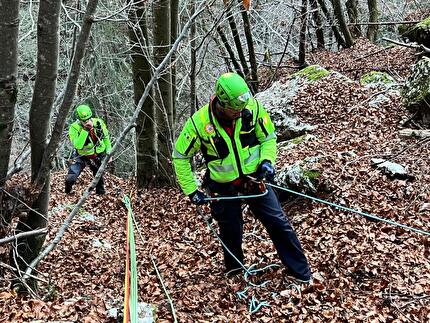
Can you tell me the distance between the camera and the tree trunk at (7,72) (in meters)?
4.07

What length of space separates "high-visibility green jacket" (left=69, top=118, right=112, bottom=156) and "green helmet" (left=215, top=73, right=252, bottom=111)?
21.7ft

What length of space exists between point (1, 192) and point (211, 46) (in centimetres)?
1410

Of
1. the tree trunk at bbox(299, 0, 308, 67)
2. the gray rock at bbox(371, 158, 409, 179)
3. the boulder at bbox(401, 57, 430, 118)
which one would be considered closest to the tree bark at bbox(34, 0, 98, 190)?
the gray rock at bbox(371, 158, 409, 179)

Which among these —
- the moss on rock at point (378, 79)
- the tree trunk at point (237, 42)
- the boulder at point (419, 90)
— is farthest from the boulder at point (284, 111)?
the tree trunk at point (237, 42)

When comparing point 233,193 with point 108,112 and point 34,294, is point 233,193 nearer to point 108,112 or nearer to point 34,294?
point 34,294

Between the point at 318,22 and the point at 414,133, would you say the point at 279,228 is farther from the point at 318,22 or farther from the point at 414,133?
the point at 318,22

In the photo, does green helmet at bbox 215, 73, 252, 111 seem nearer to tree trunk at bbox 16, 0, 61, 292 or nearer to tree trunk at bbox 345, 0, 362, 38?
tree trunk at bbox 16, 0, 61, 292

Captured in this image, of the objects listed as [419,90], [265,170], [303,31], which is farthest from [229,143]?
[303,31]

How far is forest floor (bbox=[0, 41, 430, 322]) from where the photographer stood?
16.2 feet

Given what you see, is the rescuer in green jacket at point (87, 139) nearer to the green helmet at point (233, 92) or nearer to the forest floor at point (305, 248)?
the forest floor at point (305, 248)

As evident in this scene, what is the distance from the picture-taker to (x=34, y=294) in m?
5.08

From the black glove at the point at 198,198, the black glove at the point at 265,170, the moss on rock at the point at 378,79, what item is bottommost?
the black glove at the point at 198,198

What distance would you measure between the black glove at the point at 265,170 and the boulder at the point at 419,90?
14.5ft

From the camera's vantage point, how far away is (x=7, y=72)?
427cm
